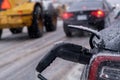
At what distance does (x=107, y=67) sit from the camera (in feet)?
9.61

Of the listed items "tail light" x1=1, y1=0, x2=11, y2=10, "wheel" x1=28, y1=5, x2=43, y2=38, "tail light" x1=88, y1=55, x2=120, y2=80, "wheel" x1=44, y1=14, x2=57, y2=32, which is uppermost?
"tail light" x1=88, y1=55, x2=120, y2=80

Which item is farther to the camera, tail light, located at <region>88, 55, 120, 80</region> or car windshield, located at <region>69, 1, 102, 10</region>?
car windshield, located at <region>69, 1, 102, 10</region>

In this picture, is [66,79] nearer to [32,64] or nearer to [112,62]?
[32,64]

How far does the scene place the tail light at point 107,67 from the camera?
2.92 metres

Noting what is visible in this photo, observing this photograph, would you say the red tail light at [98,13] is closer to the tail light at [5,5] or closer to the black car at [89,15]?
the black car at [89,15]

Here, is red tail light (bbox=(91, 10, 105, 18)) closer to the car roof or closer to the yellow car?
the car roof

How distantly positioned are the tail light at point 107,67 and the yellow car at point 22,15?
12.1 metres

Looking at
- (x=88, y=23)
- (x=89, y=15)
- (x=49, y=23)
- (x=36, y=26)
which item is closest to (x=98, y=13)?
(x=89, y=15)

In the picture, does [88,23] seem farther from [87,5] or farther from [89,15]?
[87,5]

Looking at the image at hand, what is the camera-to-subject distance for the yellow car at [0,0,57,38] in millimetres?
15000

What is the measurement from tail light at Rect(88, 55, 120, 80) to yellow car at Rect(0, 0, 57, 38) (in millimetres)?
12111

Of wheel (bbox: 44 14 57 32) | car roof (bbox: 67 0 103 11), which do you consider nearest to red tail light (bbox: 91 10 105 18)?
car roof (bbox: 67 0 103 11)

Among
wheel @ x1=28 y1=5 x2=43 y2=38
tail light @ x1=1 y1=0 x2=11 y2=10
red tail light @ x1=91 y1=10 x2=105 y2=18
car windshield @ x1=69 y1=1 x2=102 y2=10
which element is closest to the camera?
tail light @ x1=1 y1=0 x2=11 y2=10

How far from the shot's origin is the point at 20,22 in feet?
49.1
